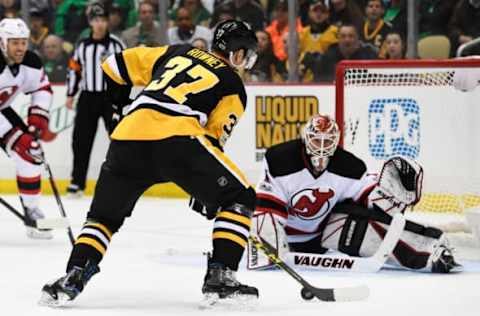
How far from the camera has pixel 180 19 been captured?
8.56m

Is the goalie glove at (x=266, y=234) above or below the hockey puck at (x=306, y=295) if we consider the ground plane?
below

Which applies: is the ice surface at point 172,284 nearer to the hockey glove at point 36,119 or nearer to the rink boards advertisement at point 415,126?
the hockey glove at point 36,119

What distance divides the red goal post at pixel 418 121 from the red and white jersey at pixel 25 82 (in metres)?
1.58

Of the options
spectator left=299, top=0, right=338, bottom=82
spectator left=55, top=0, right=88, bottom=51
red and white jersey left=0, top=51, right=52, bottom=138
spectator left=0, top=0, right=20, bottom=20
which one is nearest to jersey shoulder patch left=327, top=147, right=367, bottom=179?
red and white jersey left=0, top=51, right=52, bottom=138

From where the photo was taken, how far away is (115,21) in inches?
347

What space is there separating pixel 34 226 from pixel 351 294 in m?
2.47

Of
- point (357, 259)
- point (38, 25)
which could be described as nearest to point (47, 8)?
point (38, 25)

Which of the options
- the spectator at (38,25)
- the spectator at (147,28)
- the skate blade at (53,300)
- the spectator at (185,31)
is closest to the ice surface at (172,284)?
the skate blade at (53,300)

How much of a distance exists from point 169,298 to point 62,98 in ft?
15.1

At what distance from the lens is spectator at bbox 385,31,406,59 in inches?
303

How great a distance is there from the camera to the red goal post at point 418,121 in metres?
5.92

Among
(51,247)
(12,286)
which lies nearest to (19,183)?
(51,247)

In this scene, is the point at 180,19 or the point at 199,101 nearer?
the point at 199,101

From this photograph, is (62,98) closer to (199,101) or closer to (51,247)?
(51,247)
